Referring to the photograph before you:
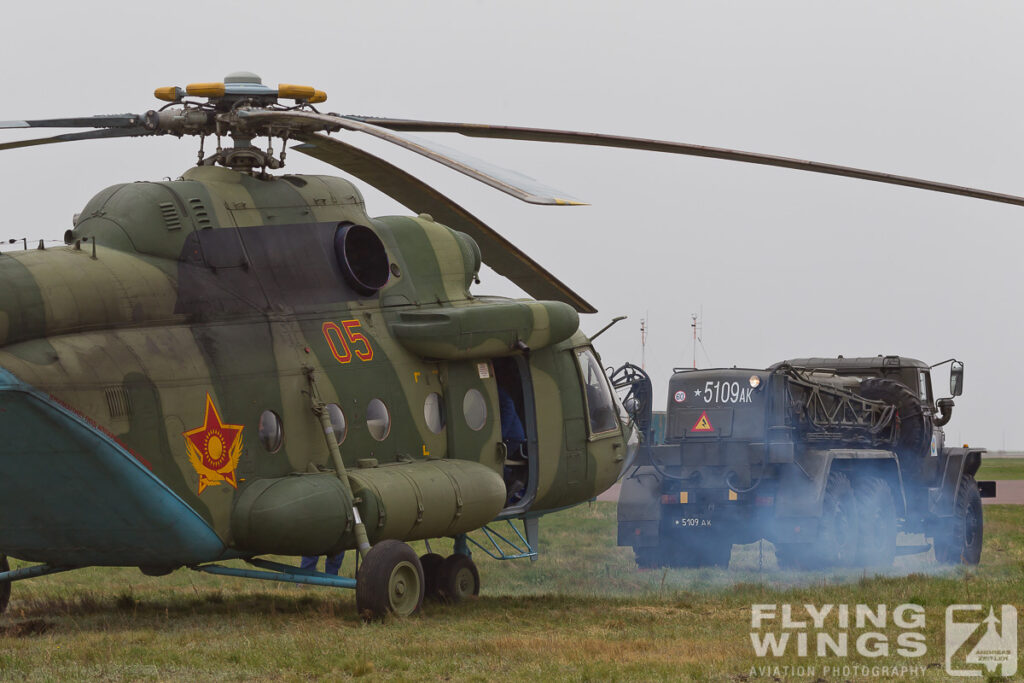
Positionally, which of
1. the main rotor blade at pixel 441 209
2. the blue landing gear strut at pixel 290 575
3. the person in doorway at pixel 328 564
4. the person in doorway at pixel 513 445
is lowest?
the person in doorway at pixel 328 564

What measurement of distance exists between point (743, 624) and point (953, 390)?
9629mm

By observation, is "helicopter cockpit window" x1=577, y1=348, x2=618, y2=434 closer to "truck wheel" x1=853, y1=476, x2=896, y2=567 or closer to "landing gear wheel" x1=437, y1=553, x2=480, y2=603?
"landing gear wheel" x1=437, y1=553, x2=480, y2=603

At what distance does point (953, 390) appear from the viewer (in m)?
21.0

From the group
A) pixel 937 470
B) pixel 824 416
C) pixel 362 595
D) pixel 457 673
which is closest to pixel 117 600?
pixel 362 595

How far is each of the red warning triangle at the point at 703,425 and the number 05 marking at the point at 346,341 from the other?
A: 641 centimetres

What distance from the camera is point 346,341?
13.0m

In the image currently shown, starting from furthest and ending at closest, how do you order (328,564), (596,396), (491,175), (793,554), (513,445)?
(793,554), (596,396), (328,564), (513,445), (491,175)

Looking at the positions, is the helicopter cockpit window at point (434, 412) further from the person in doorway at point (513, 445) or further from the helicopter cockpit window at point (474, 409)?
the person in doorway at point (513, 445)

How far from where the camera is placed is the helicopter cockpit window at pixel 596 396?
614 inches

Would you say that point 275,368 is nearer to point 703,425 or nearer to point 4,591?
point 4,591

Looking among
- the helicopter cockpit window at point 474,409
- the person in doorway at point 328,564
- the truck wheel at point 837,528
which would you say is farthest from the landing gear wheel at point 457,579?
the truck wheel at point 837,528

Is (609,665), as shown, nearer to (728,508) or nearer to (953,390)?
(728,508)

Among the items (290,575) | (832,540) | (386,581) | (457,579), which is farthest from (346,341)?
(832,540)

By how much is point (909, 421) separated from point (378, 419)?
9993 millimetres
